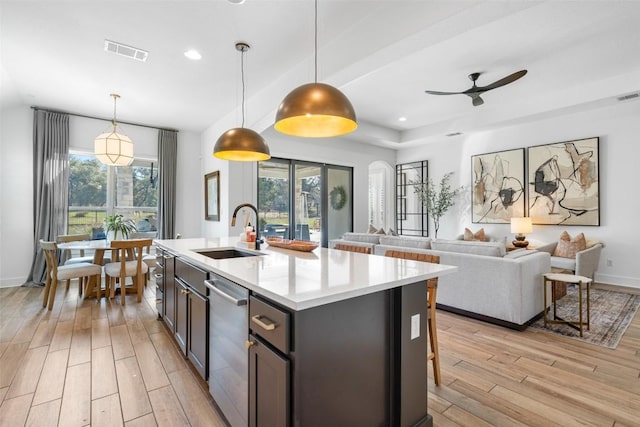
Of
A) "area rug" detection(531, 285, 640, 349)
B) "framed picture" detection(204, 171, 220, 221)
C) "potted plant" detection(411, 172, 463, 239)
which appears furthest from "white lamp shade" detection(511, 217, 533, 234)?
"framed picture" detection(204, 171, 220, 221)

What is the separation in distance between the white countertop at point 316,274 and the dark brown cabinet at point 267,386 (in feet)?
0.86

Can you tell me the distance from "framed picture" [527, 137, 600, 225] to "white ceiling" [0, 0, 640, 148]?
85 cm

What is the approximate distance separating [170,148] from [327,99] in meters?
5.38

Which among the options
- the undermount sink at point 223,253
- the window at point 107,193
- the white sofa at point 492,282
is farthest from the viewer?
the window at point 107,193

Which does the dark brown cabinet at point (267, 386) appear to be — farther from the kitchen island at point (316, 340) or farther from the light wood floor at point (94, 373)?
the light wood floor at point (94, 373)

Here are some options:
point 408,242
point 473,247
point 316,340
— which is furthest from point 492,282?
point 316,340

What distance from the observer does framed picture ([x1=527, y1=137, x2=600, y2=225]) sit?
Answer: 17.0 ft

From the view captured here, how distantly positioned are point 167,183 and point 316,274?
17.9 feet

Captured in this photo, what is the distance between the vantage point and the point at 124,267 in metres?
4.13

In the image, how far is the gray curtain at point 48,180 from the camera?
5004mm

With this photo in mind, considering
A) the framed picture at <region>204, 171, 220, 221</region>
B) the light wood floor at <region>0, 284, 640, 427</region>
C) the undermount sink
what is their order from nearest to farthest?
the light wood floor at <region>0, 284, 640, 427</region> → the undermount sink → the framed picture at <region>204, 171, 220, 221</region>

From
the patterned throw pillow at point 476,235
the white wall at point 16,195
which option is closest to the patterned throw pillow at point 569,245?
the patterned throw pillow at point 476,235

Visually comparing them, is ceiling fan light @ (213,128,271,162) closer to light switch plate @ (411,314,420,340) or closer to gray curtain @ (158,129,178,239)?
light switch plate @ (411,314,420,340)

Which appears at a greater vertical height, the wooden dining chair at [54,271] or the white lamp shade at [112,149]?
the white lamp shade at [112,149]
